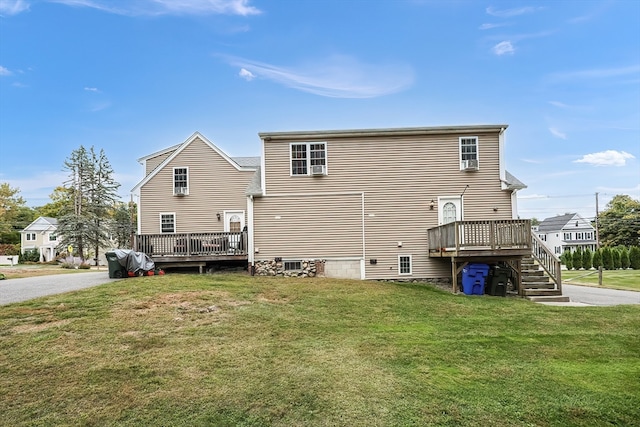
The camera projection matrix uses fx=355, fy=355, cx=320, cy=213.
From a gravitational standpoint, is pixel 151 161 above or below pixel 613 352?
above

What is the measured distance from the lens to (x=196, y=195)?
17688mm

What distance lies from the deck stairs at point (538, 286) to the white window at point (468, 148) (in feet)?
14.4

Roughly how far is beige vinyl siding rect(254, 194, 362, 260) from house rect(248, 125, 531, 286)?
0.04 metres

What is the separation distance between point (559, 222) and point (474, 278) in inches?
2256

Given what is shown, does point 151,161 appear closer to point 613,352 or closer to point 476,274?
point 476,274

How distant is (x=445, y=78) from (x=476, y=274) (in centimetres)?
1059

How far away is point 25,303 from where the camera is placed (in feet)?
27.8

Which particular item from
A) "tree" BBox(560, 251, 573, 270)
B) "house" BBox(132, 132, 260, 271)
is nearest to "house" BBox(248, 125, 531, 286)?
"house" BBox(132, 132, 260, 271)

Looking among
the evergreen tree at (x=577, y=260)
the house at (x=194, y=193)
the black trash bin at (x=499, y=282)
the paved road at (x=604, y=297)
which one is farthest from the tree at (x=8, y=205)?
the evergreen tree at (x=577, y=260)

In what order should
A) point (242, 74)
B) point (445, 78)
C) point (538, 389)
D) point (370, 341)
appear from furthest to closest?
point (242, 74)
point (445, 78)
point (370, 341)
point (538, 389)

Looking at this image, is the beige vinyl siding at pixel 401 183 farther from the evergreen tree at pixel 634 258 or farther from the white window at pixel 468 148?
the evergreen tree at pixel 634 258

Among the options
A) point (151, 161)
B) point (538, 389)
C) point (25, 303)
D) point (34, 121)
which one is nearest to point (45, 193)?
point (34, 121)

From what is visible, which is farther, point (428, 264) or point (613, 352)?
point (428, 264)

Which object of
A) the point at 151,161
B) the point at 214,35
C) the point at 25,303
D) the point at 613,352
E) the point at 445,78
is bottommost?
the point at 613,352
